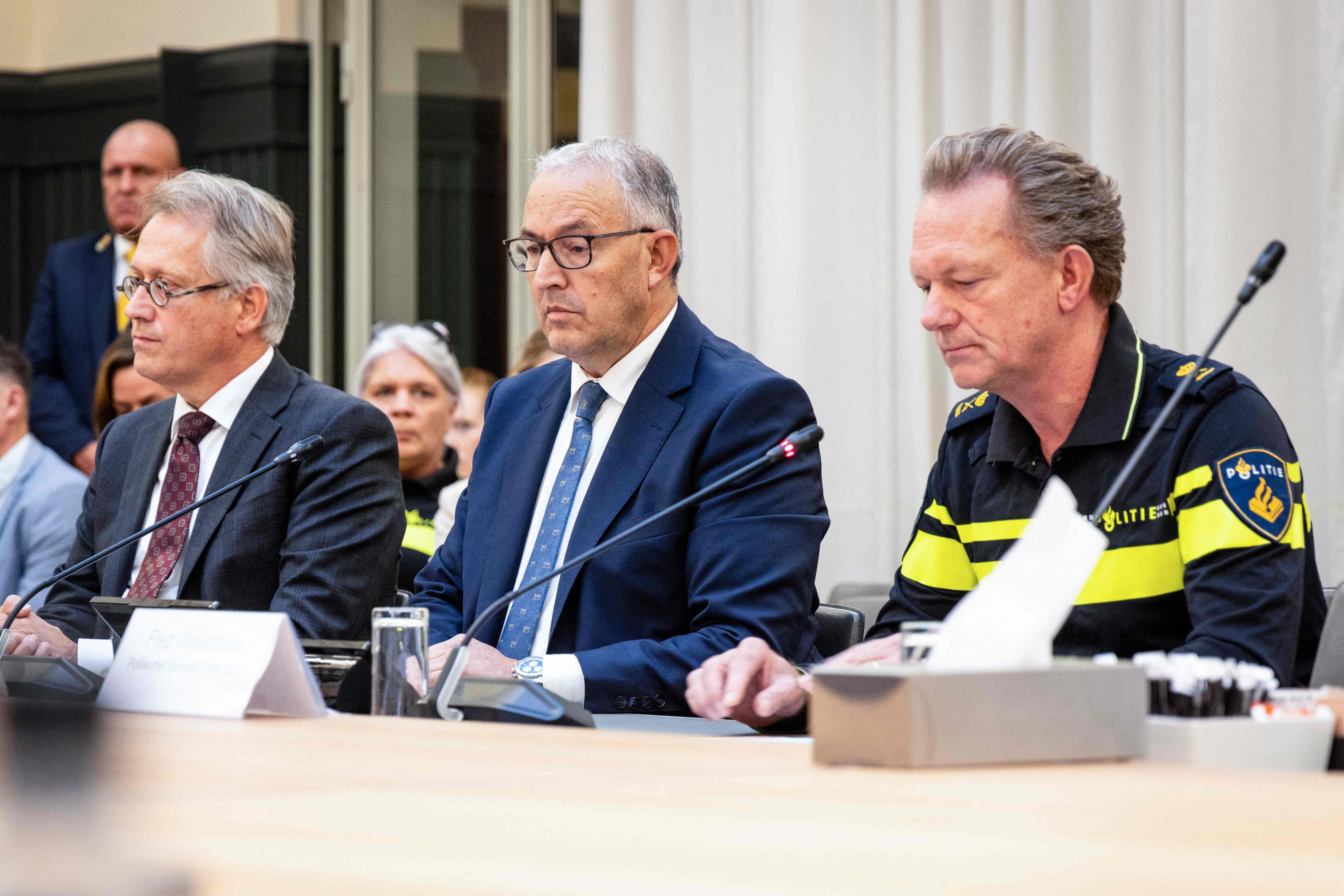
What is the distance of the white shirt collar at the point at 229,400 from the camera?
2.53 meters

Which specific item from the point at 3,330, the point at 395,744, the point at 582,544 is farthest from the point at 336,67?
the point at 395,744

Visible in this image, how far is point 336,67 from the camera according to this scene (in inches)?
206

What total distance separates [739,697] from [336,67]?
422cm

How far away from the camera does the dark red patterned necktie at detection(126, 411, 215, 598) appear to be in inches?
93.8

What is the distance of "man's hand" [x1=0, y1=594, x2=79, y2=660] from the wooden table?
92cm

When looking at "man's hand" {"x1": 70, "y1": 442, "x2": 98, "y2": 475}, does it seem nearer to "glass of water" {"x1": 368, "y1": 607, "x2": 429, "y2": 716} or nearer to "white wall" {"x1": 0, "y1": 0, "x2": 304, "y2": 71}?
"white wall" {"x1": 0, "y1": 0, "x2": 304, "y2": 71}

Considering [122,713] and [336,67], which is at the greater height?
[336,67]

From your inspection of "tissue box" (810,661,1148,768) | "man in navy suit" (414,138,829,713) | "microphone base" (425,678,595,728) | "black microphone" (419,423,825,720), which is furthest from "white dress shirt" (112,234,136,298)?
"tissue box" (810,661,1148,768)

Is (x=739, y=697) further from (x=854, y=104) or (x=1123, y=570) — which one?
(x=854, y=104)

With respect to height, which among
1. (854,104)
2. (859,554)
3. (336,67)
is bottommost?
(859,554)

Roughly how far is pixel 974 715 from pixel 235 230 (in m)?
1.95

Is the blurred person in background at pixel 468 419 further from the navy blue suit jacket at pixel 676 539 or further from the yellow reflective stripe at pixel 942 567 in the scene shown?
the yellow reflective stripe at pixel 942 567

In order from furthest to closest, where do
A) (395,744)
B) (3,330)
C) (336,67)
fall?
(3,330) < (336,67) < (395,744)

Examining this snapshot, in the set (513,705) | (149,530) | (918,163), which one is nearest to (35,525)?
(149,530)
